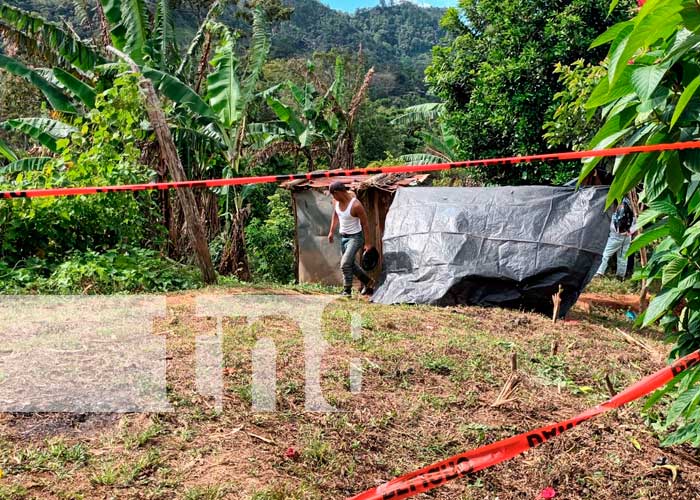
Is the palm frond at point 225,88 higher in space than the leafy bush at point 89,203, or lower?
higher

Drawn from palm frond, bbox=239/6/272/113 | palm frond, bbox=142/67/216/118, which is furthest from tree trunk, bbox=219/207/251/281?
palm frond, bbox=239/6/272/113

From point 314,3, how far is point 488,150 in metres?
57.4

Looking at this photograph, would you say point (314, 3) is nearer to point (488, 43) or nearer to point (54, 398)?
point (488, 43)

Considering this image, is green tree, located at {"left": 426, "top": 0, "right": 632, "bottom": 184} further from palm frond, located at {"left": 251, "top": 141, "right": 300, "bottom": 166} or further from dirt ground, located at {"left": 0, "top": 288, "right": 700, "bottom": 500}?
dirt ground, located at {"left": 0, "top": 288, "right": 700, "bottom": 500}

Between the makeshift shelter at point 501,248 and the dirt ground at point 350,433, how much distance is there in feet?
5.92

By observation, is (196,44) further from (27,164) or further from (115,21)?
(27,164)

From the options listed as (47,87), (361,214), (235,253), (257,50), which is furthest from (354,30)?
(361,214)

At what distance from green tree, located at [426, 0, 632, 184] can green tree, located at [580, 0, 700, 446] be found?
8.02m

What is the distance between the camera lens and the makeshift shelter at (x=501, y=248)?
6637 millimetres

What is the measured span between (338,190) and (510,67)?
4393 mm

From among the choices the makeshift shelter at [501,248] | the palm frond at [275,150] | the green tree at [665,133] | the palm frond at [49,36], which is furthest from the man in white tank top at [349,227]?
the palm frond at [49,36]

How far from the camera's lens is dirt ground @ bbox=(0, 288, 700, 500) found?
267 cm

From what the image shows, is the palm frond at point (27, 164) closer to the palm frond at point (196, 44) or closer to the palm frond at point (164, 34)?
the palm frond at point (164, 34)

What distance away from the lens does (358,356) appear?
4453 millimetres
